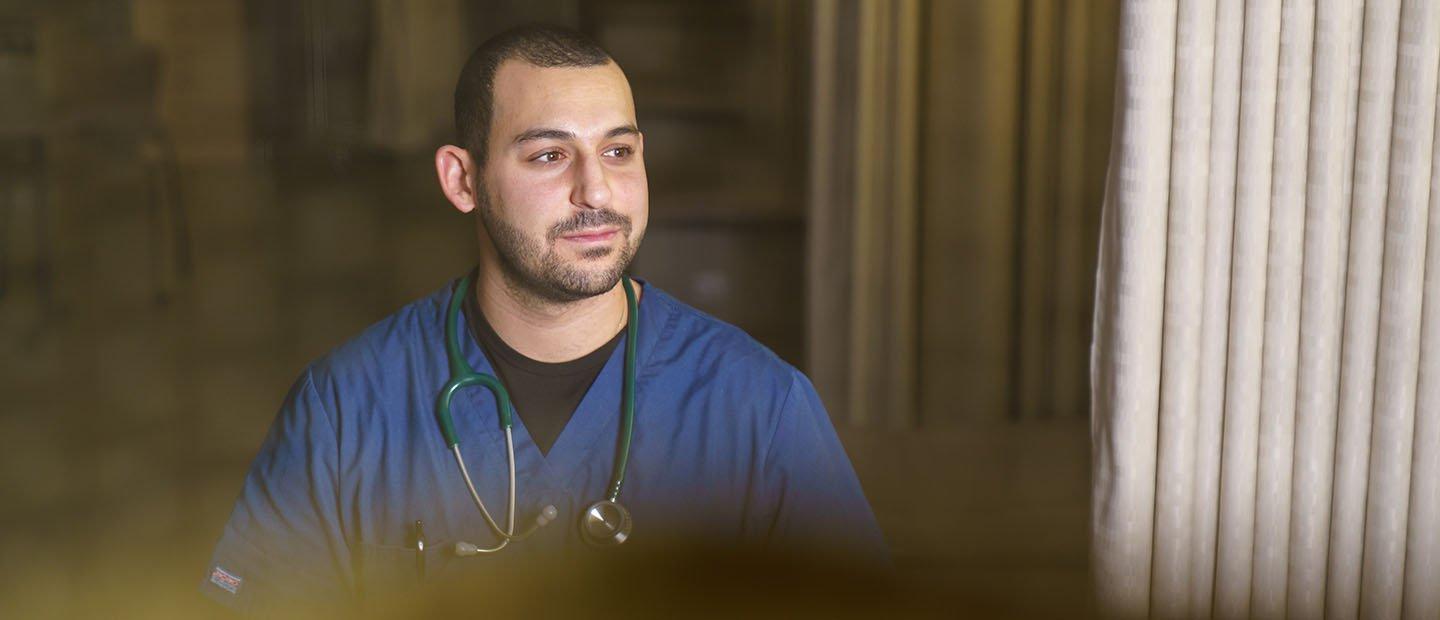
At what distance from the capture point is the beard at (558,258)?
Answer: 852 mm

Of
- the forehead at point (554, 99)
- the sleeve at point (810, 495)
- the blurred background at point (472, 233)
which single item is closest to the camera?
the forehead at point (554, 99)

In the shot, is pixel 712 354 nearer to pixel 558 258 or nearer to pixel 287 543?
pixel 558 258

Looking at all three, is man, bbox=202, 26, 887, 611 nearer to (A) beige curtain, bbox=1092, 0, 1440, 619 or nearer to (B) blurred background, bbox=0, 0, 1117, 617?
(A) beige curtain, bbox=1092, 0, 1440, 619

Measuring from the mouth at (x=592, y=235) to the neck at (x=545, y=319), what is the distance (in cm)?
6

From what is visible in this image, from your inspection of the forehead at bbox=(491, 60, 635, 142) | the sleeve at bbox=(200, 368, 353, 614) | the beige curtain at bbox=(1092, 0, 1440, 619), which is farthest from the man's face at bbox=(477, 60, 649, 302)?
the beige curtain at bbox=(1092, 0, 1440, 619)

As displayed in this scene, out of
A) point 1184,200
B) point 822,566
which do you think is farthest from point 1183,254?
point 822,566

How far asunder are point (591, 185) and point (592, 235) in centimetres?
4

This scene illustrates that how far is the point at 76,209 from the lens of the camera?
8.32 feet

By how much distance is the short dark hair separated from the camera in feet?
2.76

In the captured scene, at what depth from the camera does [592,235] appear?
33.5 inches

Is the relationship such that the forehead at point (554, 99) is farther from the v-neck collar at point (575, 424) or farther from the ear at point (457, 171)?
the v-neck collar at point (575, 424)

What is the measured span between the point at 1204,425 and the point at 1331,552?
0.14 m

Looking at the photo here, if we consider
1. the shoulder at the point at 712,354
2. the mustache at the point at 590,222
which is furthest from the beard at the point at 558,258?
the shoulder at the point at 712,354

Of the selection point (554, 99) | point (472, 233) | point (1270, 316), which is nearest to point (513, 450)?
point (554, 99)
